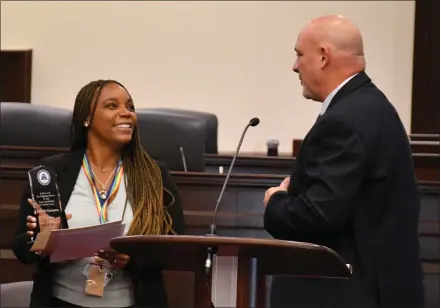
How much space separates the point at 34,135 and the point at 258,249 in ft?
9.19

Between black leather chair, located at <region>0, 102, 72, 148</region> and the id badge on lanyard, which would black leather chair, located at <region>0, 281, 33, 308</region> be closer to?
the id badge on lanyard

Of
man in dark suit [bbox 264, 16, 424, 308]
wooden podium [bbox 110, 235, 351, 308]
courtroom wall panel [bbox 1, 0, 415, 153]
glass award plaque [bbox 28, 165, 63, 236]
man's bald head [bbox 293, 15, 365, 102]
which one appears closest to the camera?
wooden podium [bbox 110, 235, 351, 308]

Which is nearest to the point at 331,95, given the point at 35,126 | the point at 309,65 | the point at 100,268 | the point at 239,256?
the point at 309,65

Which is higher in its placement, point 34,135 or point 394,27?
point 394,27

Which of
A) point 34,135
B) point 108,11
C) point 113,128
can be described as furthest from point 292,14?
point 113,128

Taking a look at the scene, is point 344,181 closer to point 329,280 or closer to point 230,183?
point 329,280

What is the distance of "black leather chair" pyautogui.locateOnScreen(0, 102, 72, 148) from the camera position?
4.33m

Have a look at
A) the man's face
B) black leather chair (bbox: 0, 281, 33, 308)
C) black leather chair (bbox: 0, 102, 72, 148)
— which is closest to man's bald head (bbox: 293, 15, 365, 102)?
the man's face

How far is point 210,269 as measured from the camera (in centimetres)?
181

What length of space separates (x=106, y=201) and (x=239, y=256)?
2.79ft

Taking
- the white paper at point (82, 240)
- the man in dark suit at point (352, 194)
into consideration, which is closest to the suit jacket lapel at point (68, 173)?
the white paper at point (82, 240)

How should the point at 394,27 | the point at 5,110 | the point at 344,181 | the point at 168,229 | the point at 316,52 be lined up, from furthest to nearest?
the point at 394,27 < the point at 5,110 < the point at 168,229 < the point at 316,52 < the point at 344,181

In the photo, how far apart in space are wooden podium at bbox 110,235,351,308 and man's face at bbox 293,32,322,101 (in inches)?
20.1

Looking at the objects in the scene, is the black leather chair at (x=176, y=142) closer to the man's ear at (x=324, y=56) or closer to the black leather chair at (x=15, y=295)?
the black leather chair at (x=15, y=295)
